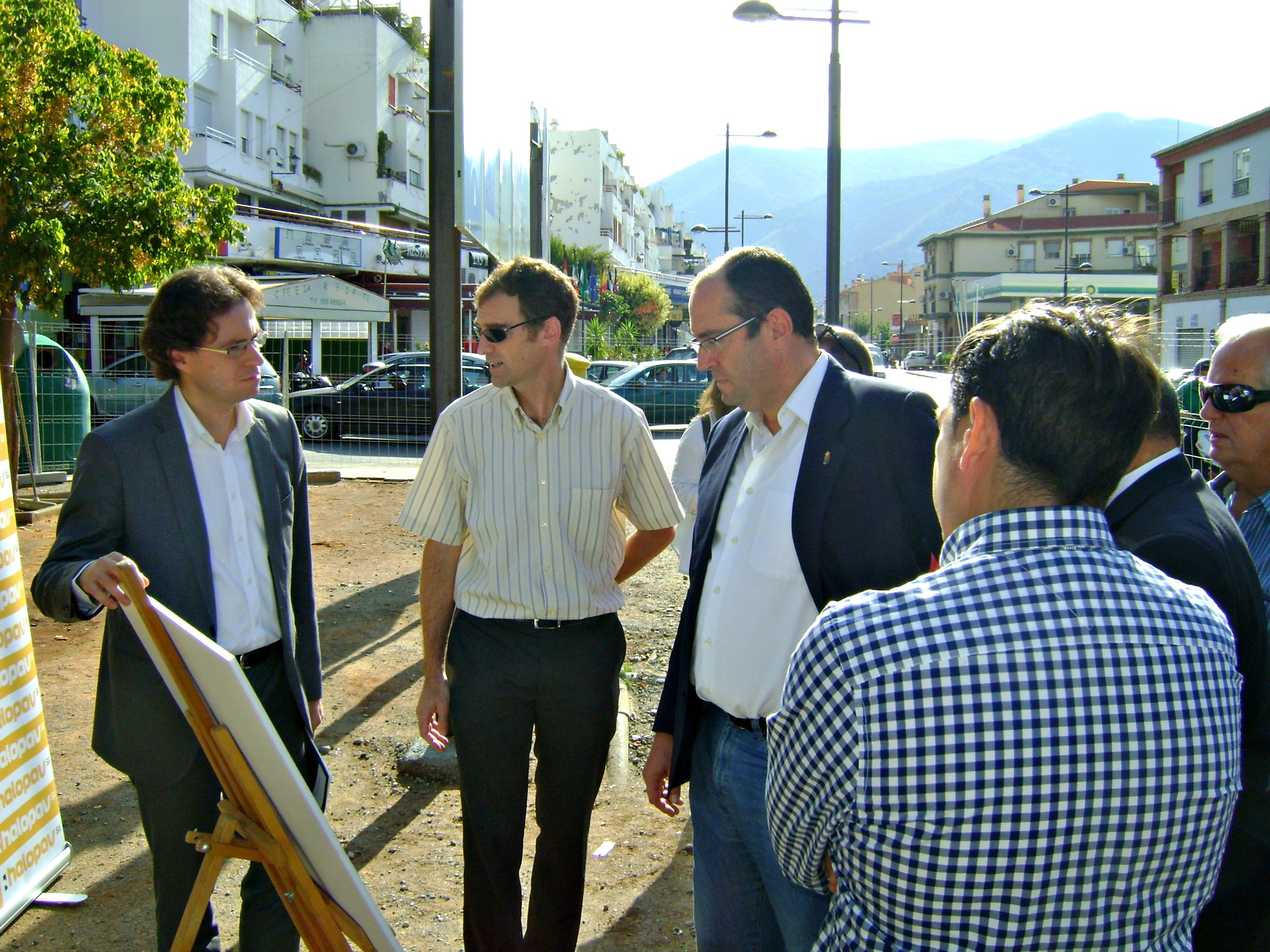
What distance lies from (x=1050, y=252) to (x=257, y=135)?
72.4 m

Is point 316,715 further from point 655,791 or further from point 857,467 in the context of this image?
point 857,467

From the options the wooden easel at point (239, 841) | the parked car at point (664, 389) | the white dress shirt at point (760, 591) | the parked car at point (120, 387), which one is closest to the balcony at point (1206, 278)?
the parked car at point (664, 389)

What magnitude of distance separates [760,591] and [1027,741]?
105cm

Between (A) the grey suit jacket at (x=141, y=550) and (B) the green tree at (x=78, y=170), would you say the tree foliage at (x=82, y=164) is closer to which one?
(B) the green tree at (x=78, y=170)

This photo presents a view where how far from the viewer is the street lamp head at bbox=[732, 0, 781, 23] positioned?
10719 millimetres

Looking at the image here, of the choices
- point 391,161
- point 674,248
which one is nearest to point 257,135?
point 391,161

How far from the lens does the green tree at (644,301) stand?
2056 inches

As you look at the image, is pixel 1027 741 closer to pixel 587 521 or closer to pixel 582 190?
pixel 587 521

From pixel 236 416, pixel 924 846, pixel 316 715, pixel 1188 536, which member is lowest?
pixel 316 715

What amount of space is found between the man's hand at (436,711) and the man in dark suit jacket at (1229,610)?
186cm

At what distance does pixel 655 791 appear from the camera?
2.61 meters

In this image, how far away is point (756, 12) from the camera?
10797mm

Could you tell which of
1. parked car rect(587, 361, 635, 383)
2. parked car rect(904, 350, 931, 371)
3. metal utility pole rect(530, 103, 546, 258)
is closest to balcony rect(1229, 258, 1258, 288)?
parked car rect(904, 350, 931, 371)

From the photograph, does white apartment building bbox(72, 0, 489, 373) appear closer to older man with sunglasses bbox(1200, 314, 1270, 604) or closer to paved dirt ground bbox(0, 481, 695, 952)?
paved dirt ground bbox(0, 481, 695, 952)
